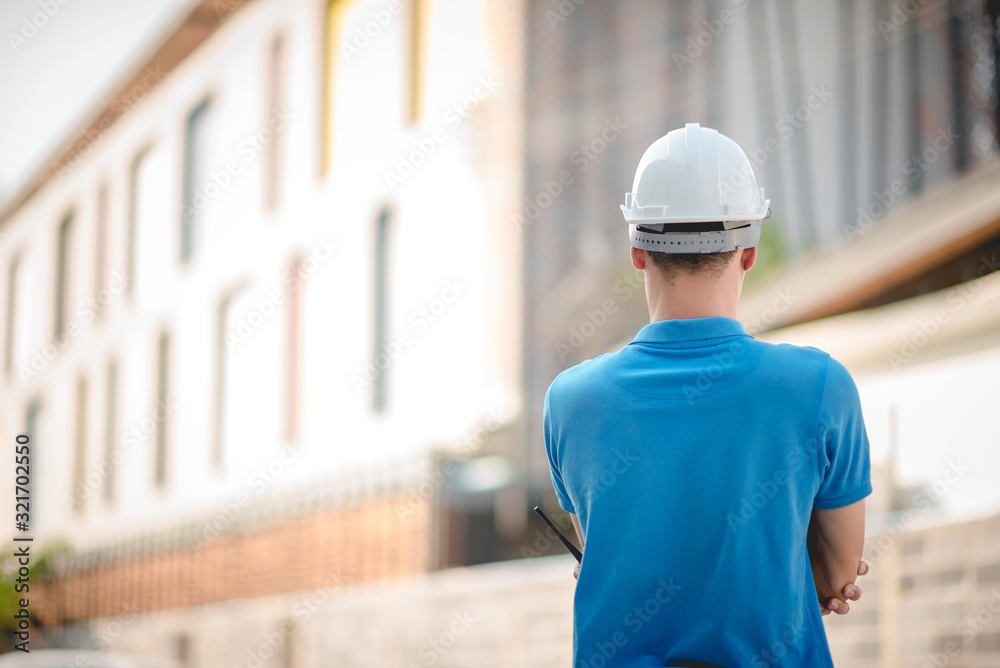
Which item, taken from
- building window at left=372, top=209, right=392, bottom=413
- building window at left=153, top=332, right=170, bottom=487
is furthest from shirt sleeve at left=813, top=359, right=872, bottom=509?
building window at left=153, top=332, right=170, bottom=487

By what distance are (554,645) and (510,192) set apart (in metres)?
5.23

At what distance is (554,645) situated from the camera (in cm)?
581

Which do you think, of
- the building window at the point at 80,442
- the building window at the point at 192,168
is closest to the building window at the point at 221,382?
the building window at the point at 192,168

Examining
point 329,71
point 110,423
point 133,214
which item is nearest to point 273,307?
point 329,71

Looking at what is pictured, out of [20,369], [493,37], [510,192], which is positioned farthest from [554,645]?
[20,369]

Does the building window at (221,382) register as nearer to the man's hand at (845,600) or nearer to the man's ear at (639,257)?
the man's ear at (639,257)

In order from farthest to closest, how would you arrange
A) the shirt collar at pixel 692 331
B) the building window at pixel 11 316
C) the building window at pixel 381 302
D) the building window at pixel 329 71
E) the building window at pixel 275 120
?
the building window at pixel 11 316 < the building window at pixel 275 120 < the building window at pixel 329 71 < the building window at pixel 381 302 < the shirt collar at pixel 692 331

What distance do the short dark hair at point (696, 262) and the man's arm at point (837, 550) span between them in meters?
0.46

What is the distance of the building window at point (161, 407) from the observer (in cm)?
1438

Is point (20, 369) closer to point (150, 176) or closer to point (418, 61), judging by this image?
point (150, 176)

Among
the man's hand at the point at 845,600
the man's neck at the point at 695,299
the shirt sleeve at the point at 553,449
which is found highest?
the man's neck at the point at 695,299

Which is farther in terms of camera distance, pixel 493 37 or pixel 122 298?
pixel 122 298

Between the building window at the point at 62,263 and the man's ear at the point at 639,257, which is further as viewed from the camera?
the building window at the point at 62,263

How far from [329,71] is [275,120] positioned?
130 cm
